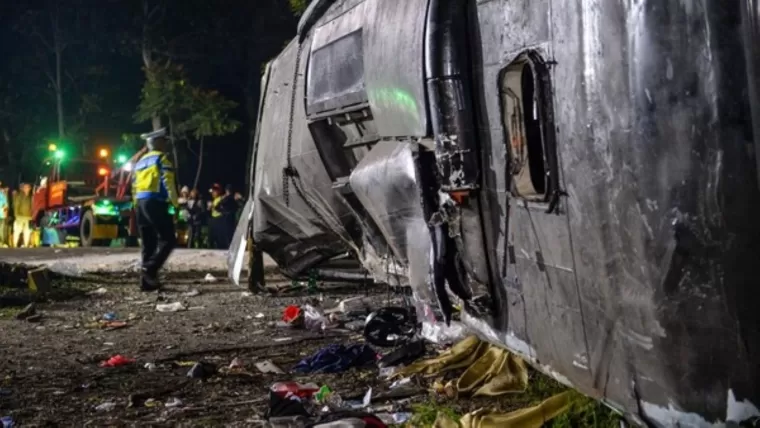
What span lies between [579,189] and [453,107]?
96cm

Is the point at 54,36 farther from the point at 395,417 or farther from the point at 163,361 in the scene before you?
the point at 395,417

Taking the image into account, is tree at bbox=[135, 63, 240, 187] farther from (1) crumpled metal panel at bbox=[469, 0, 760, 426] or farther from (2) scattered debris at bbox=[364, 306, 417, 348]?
(1) crumpled metal panel at bbox=[469, 0, 760, 426]

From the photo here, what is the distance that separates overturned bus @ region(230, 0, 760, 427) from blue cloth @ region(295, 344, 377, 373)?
96 centimetres

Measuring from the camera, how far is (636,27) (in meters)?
2.36

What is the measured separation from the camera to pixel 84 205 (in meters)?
17.3

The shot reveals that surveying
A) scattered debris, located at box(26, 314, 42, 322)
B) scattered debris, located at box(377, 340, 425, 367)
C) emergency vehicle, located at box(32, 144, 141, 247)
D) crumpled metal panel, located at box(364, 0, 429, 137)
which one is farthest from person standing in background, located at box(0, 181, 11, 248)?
crumpled metal panel, located at box(364, 0, 429, 137)

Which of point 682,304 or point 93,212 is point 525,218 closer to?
point 682,304

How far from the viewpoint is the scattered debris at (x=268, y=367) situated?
17.1 ft

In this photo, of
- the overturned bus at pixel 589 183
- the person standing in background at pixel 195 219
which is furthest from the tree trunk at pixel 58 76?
the overturned bus at pixel 589 183

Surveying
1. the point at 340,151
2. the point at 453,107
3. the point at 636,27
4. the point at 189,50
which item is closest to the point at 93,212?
the point at 189,50

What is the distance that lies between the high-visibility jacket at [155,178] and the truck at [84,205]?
19.5ft

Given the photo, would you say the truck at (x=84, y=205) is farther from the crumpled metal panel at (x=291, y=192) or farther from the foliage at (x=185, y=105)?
the crumpled metal panel at (x=291, y=192)

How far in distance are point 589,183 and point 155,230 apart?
7512mm

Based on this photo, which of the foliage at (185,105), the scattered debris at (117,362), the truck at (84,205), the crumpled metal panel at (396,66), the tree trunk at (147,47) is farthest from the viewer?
the tree trunk at (147,47)
